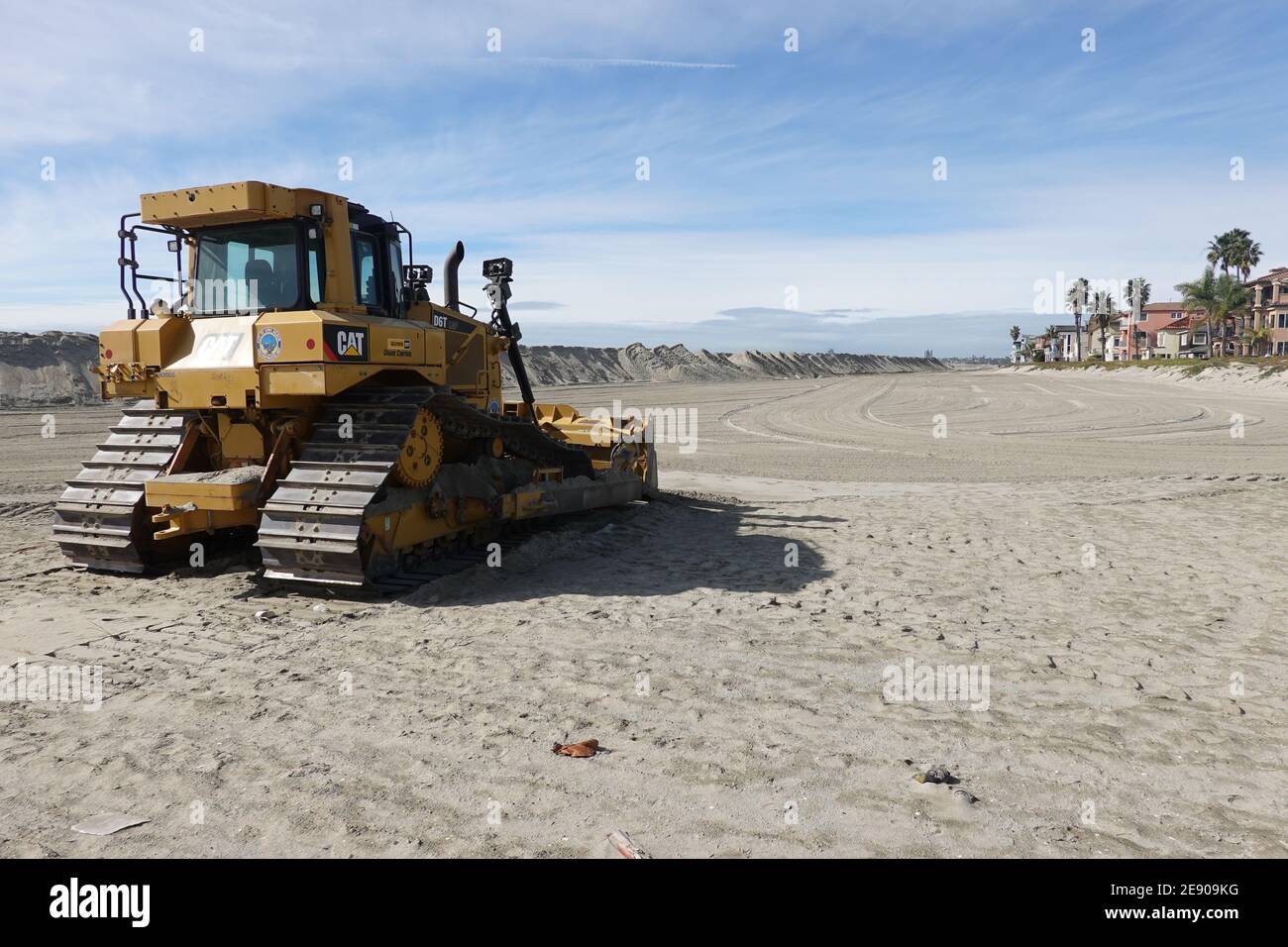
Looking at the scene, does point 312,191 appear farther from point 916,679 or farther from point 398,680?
point 916,679

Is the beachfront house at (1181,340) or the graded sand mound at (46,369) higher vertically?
the beachfront house at (1181,340)

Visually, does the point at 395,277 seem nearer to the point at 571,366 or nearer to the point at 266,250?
the point at 266,250

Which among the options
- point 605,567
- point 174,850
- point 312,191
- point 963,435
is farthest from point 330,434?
point 963,435

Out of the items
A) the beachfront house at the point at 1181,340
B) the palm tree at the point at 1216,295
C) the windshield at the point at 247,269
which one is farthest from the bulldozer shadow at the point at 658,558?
the beachfront house at the point at 1181,340

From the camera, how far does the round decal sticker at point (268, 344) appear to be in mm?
7371

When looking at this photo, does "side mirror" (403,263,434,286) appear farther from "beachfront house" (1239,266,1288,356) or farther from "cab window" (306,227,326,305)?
"beachfront house" (1239,266,1288,356)

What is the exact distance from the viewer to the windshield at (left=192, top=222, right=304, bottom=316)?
8.15 metres

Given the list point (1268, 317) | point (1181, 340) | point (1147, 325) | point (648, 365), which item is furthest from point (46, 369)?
point (1147, 325)

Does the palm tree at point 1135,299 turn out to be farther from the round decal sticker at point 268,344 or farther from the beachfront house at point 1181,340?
the round decal sticker at point 268,344

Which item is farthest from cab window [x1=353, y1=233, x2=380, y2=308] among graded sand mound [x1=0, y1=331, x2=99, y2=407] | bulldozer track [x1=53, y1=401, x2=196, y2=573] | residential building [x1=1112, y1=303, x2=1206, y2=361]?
residential building [x1=1112, y1=303, x2=1206, y2=361]

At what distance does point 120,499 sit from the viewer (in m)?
8.10

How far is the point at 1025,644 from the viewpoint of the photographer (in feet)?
20.2

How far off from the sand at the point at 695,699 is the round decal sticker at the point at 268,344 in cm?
198
